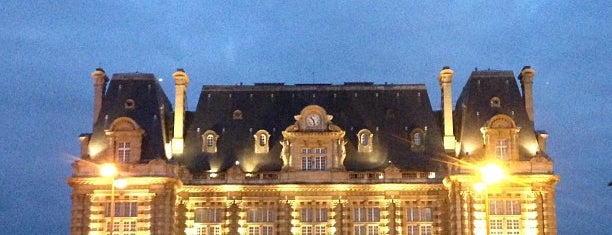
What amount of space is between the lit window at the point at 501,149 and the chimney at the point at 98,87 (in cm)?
2732

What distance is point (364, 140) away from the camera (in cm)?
6975

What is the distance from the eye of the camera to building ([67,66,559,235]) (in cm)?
6419

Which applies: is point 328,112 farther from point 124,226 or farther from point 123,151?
point 124,226

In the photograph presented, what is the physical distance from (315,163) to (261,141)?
4.75 meters

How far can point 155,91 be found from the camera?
7062 cm

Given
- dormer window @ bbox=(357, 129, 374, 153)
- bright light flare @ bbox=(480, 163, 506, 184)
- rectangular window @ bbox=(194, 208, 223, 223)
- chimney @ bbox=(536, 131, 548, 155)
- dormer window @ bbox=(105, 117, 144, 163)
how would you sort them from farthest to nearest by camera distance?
dormer window @ bbox=(357, 129, 374, 153) < chimney @ bbox=(536, 131, 548, 155) < rectangular window @ bbox=(194, 208, 223, 223) < dormer window @ bbox=(105, 117, 144, 163) < bright light flare @ bbox=(480, 163, 506, 184)

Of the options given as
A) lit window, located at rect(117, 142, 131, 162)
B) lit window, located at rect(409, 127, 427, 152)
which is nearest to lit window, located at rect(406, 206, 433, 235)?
lit window, located at rect(409, 127, 427, 152)

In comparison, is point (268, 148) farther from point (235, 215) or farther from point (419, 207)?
point (419, 207)

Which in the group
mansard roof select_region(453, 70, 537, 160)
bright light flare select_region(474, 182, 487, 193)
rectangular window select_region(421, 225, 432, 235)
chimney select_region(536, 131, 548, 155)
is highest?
mansard roof select_region(453, 70, 537, 160)

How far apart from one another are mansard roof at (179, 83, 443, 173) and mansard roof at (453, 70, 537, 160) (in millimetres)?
2491

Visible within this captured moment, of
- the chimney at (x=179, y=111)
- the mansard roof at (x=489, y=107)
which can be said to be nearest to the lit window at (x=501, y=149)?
the mansard roof at (x=489, y=107)

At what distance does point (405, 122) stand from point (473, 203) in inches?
398

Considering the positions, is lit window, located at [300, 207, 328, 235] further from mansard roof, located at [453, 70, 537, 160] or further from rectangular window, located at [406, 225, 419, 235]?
mansard roof, located at [453, 70, 537, 160]

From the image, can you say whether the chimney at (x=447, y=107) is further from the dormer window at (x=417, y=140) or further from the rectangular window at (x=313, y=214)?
the rectangular window at (x=313, y=214)
